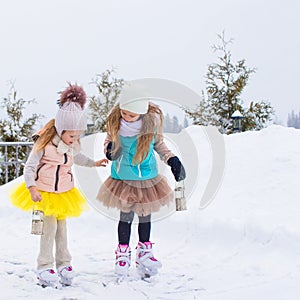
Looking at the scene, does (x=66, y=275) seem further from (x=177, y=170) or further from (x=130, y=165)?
(x=177, y=170)

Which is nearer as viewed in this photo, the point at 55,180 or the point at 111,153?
the point at 55,180

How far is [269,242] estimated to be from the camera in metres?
3.44

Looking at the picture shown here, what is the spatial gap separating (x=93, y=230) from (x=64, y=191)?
53.4 inches

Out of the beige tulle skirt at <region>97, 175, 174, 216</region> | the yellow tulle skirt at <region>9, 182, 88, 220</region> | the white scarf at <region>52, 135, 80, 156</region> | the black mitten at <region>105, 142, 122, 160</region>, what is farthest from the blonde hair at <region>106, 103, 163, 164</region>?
the yellow tulle skirt at <region>9, 182, 88, 220</region>

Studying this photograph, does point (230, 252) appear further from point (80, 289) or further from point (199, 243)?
point (80, 289)

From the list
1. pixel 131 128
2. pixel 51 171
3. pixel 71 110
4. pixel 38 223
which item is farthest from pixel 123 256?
pixel 71 110

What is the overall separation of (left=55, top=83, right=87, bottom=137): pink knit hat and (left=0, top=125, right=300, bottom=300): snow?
99cm

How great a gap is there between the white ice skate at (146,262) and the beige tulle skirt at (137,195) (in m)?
0.26

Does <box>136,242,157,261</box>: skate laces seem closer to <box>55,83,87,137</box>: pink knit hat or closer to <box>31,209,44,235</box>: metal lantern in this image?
<box>31,209,44,235</box>: metal lantern

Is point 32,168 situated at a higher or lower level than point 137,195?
higher

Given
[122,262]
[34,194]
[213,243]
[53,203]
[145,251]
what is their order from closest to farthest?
[34,194], [53,203], [122,262], [145,251], [213,243]

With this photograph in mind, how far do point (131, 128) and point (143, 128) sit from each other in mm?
80

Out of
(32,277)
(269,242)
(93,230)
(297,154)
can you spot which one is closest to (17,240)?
(93,230)

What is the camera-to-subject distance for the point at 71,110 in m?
2.94
